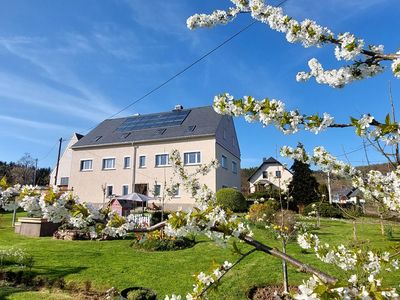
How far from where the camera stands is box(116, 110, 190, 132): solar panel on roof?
29828 millimetres

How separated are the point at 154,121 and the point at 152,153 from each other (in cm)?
430

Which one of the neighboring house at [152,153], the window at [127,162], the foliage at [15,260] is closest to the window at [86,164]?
the neighboring house at [152,153]

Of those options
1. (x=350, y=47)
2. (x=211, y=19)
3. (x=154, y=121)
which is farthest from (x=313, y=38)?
(x=154, y=121)

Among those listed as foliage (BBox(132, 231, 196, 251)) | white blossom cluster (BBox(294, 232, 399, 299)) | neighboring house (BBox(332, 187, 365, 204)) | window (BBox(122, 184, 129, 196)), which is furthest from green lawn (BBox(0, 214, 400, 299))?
window (BBox(122, 184, 129, 196))

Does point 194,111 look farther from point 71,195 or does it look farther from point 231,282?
point 71,195

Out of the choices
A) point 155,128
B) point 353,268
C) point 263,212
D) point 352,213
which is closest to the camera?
point 353,268

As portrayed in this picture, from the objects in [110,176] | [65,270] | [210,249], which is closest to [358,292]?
[65,270]

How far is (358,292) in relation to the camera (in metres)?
1.25

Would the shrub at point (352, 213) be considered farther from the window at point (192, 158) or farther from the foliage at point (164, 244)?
the window at point (192, 158)

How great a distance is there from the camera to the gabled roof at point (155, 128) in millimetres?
27469

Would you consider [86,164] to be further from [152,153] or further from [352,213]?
[352,213]

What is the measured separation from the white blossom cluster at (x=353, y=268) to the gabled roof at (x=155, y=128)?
23.2 m

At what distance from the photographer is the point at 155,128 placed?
97.2ft

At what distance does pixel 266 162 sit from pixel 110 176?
2009 centimetres
